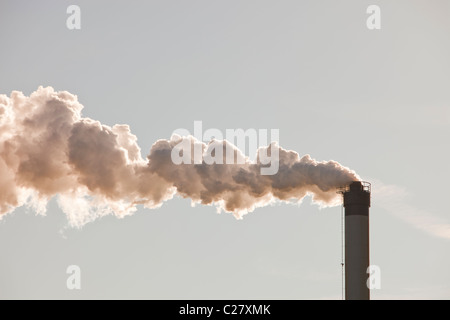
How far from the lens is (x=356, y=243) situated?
310ft

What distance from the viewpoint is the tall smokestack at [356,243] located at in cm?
9369

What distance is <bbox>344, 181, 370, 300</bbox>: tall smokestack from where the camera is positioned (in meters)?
93.7
